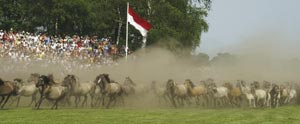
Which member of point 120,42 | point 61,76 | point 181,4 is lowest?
point 61,76

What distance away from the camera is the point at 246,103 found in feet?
129

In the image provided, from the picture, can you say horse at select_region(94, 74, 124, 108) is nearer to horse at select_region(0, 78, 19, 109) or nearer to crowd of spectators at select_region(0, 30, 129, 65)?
horse at select_region(0, 78, 19, 109)

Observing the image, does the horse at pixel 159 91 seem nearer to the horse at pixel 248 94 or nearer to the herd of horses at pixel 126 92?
the herd of horses at pixel 126 92

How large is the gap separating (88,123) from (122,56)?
132 feet

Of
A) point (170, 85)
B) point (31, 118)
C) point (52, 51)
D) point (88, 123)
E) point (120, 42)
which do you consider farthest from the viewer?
point (120, 42)

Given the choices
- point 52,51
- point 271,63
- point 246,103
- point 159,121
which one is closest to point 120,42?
point 271,63

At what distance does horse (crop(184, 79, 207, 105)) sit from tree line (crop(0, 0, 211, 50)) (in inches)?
1007

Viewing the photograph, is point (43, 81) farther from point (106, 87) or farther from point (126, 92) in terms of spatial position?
point (126, 92)

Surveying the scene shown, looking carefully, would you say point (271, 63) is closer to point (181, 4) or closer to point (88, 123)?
point (181, 4)

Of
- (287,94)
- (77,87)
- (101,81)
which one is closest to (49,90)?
(77,87)

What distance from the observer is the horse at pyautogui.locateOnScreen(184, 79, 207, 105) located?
126 feet

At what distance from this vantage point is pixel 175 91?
36.8 meters

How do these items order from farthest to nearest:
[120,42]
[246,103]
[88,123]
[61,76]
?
[120,42], [61,76], [246,103], [88,123]

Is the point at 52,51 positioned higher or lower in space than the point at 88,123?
higher
